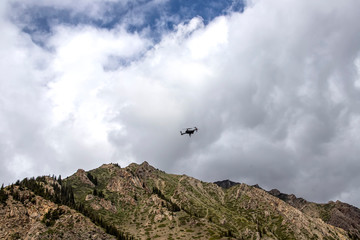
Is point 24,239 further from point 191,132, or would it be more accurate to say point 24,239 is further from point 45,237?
point 191,132

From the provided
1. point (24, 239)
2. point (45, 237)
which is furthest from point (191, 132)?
point (24, 239)

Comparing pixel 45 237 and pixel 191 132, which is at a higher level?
pixel 191 132

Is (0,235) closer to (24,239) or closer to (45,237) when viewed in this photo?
(24,239)

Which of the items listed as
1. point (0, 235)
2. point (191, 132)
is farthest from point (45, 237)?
point (191, 132)

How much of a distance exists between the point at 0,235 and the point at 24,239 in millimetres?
15892

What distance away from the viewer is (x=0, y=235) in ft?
649

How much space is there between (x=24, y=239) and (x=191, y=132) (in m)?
144

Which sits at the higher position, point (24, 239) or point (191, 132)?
point (191, 132)

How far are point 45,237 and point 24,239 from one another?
15.0 meters

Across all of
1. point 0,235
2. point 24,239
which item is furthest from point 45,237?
point 0,235

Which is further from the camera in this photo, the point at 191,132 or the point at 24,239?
the point at 24,239

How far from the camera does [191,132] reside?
146 meters

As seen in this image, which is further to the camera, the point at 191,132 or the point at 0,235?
the point at 0,235
